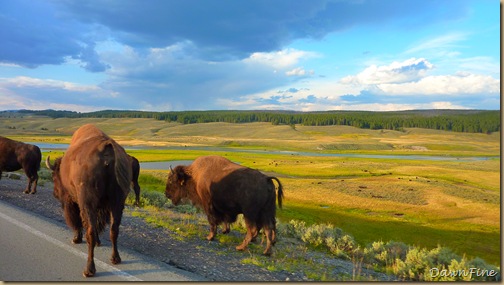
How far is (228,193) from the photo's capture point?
884 centimetres

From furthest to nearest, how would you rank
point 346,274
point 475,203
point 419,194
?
point 419,194 → point 475,203 → point 346,274

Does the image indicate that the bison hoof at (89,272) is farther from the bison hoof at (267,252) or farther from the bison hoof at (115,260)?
the bison hoof at (267,252)

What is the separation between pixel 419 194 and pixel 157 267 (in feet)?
114

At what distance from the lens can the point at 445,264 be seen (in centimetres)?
930

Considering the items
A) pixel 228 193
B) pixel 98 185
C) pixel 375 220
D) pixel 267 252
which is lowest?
pixel 375 220

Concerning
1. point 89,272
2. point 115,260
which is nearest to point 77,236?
point 115,260

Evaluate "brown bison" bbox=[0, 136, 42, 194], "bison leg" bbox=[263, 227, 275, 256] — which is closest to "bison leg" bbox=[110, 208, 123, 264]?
"bison leg" bbox=[263, 227, 275, 256]

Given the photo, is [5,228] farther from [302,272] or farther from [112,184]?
[302,272]

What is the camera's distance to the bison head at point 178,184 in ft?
33.9

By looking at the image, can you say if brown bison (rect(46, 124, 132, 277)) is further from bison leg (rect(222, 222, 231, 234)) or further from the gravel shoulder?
bison leg (rect(222, 222, 231, 234))

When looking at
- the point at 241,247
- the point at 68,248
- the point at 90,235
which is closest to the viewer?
the point at 90,235

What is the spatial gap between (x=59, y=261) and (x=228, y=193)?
386 cm

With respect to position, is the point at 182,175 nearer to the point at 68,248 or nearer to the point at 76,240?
the point at 76,240

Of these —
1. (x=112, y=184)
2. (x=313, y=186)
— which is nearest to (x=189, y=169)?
(x=112, y=184)
